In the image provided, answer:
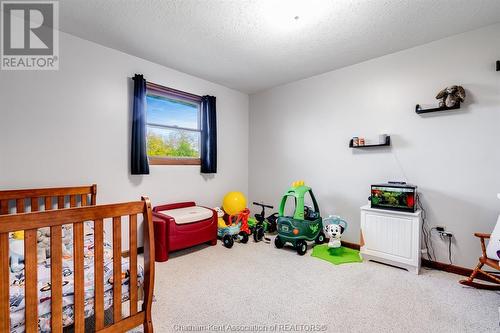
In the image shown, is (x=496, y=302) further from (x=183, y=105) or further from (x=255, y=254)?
(x=183, y=105)

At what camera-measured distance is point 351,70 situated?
319 cm

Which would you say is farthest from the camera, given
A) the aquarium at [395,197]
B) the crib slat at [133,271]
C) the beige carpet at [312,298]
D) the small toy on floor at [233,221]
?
the small toy on floor at [233,221]

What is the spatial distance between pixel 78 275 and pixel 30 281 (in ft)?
0.59

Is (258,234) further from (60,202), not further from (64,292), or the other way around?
(64,292)

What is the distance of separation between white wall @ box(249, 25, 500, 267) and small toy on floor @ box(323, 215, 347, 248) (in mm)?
241

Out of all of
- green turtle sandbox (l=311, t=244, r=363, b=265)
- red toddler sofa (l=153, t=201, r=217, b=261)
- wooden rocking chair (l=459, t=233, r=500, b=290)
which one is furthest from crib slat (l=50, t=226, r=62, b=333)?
wooden rocking chair (l=459, t=233, r=500, b=290)

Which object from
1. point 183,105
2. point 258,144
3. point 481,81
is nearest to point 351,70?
point 481,81

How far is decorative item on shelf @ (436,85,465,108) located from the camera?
2.35 m

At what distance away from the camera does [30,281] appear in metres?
1.06

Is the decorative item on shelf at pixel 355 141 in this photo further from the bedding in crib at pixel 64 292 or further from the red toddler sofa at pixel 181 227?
the bedding in crib at pixel 64 292

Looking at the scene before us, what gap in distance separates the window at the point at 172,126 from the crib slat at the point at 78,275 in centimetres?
201

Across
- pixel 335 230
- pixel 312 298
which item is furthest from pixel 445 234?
pixel 312 298

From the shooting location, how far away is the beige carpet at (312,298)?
5.44 ft

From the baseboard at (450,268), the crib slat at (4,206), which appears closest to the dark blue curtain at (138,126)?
the crib slat at (4,206)
